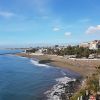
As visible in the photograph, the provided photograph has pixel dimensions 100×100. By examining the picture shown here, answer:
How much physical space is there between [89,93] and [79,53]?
80.0 meters

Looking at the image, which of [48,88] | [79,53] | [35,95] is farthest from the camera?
[79,53]

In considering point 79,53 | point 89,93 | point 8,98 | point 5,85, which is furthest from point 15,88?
point 79,53

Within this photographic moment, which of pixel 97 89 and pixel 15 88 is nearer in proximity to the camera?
pixel 97 89

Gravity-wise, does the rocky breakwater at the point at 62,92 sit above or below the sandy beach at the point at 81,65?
below

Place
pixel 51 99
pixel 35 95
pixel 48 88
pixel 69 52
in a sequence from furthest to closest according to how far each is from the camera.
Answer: pixel 69 52 < pixel 48 88 < pixel 35 95 < pixel 51 99

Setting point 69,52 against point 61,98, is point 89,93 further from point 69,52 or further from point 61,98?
point 69,52

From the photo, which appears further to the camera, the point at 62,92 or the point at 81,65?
the point at 81,65

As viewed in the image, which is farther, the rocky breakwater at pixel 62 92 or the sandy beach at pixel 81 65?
the sandy beach at pixel 81 65

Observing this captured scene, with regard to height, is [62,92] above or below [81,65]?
below

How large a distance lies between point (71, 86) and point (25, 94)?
825 cm

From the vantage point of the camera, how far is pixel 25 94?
36.6 meters

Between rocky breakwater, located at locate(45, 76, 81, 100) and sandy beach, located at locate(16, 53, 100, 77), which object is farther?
sandy beach, located at locate(16, 53, 100, 77)

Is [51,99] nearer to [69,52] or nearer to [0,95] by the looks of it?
[0,95]

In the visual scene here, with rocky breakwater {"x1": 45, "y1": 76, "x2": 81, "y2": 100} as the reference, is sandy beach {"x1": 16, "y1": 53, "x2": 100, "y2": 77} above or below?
above
